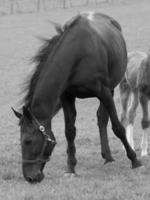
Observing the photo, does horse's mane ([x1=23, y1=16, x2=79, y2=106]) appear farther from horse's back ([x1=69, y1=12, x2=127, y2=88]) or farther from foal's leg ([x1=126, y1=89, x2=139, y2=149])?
foal's leg ([x1=126, y1=89, x2=139, y2=149])

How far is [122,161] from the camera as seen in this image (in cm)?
910

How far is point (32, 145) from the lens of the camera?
7.02 m

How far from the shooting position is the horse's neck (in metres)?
7.20

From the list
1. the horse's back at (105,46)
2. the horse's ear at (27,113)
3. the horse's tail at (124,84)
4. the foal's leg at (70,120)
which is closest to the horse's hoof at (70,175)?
the foal's leg at (70,120)

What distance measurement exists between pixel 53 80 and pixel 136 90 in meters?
3.01

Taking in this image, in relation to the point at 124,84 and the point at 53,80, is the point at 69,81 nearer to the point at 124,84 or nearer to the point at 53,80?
the point at 53,80

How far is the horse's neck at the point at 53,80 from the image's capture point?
7195mm

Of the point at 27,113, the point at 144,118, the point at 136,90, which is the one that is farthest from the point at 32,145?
the point at 136,90

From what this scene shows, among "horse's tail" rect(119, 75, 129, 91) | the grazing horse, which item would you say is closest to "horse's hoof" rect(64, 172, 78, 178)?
the grazing horse

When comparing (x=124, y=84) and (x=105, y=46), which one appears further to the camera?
(x=124, y=84)

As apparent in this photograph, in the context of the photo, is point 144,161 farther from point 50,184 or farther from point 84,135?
point 84,135

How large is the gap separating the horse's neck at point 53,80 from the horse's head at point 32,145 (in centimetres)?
18

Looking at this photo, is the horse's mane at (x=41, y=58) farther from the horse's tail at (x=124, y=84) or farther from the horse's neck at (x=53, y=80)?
the horse's tail at (x=124, y=84)

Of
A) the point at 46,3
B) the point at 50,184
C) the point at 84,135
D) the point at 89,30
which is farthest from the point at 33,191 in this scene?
the point at 46,3
